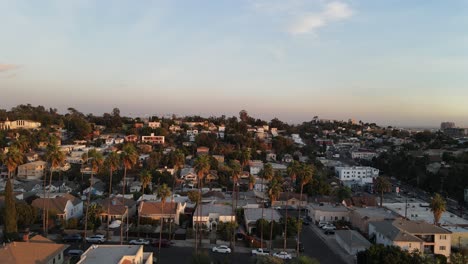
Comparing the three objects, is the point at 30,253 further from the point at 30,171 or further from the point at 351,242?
the point at 30,171

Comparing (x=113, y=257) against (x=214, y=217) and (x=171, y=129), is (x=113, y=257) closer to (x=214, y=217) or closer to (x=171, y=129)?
(x=214, y=217)

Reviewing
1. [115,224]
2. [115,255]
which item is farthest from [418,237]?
[115,224]

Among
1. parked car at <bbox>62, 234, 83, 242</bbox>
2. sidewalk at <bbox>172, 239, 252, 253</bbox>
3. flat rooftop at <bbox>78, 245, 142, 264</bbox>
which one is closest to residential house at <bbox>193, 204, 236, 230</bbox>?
sidewalk at <bbox>172, 239, 252, 253</bbox>

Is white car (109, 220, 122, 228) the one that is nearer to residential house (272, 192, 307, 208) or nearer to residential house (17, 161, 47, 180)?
residential house (272, 192, 307, 208)

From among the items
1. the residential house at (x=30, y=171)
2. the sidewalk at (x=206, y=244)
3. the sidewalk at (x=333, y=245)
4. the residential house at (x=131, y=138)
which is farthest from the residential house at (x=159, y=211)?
the residential house at (x=131, y=138)

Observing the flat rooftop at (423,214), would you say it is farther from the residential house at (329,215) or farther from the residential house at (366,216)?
the residential house at (329,215)

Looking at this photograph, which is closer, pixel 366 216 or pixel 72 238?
pixel 72 238

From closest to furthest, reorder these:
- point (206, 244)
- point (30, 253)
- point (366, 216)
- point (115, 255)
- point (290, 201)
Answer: point (115, 255)
point (30, 253)
point (206, 244)
point (366, 216)
point (290, 201)
